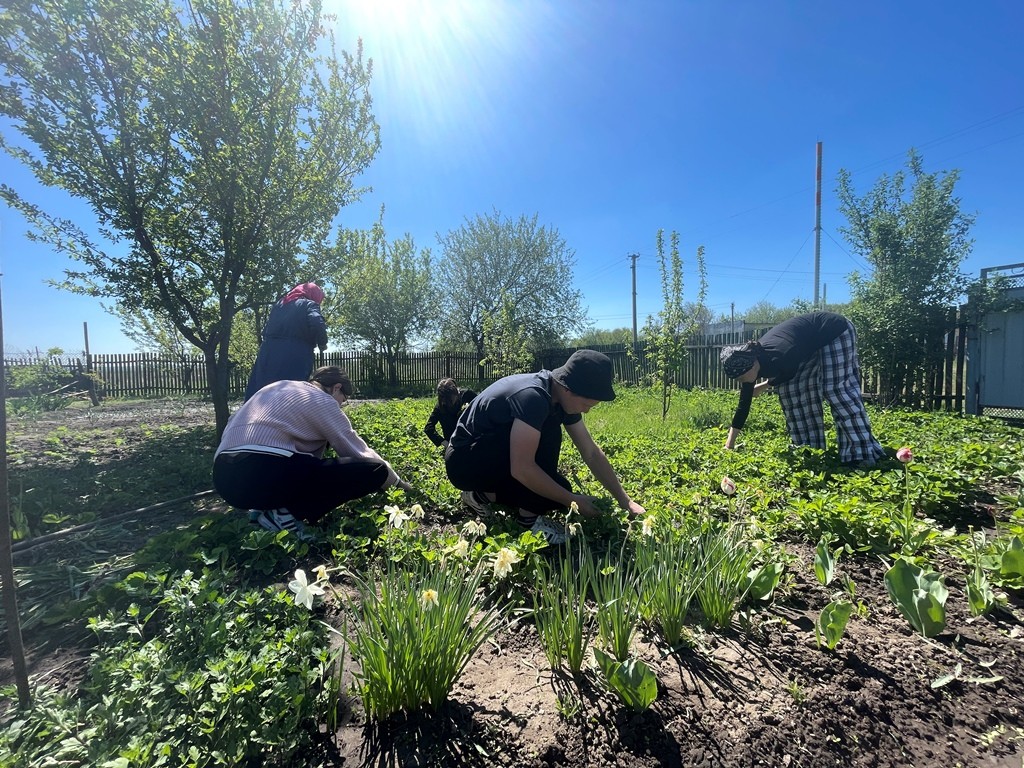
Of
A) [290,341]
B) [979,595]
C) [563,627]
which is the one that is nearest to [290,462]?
[563,627]

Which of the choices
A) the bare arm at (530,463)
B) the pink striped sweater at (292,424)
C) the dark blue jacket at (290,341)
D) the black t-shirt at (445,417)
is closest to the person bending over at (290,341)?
the dark blue jacket at (290,341)

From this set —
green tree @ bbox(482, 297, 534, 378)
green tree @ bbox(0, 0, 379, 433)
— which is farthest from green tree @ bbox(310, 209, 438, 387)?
green tree @ bbox(0, 0, 379, 433)

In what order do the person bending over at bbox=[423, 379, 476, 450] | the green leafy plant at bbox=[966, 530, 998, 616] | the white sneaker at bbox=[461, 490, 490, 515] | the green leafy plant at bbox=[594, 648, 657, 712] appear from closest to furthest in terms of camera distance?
1. the green leafy plant at bbox=[594, 648, 657, 712]
2. the green leafy plant at bbox=[966, 530, 998, 616]
3. the white sneaker at bbox=[461, 490, 490, 515]
4. the person bending over at bbox=[423, 379, 476, 450]

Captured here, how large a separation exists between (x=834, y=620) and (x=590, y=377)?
1320mm

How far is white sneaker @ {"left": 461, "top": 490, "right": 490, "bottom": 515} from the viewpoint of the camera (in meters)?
2.78

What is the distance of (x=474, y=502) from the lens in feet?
9.27

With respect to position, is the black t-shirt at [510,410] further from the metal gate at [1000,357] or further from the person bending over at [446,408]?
the metal gate at [1000,357]

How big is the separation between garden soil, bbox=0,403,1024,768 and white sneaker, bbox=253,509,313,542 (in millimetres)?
896

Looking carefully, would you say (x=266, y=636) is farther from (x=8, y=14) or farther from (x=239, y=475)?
(x=8, y=14)

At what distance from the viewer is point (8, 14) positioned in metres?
4.32

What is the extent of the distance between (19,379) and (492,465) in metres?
14.2

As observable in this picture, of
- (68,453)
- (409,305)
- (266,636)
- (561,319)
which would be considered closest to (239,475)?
(266,636)

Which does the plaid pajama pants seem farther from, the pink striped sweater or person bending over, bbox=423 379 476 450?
the pink striped sweater

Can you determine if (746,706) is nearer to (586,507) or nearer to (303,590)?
(586,507)
